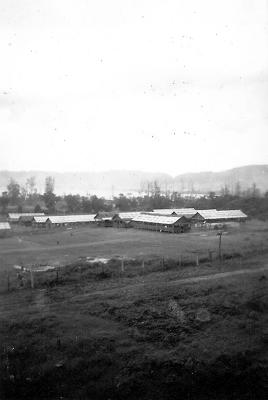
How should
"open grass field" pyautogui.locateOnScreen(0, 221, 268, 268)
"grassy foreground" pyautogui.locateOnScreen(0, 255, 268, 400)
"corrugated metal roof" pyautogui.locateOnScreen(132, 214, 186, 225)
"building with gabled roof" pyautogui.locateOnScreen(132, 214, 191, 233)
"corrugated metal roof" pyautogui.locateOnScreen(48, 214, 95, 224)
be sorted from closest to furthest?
"grassy foreground" pyautogui.locateOnScreen(0, 255, 268, 400) < "open grass field" pyautogui.locateOnScreen(0, 221, 268, 268) < "building with gabled roof" pyautogui.locateOnScreen(132, 214, 191, 233) < "corrugated metal roof" pyautogui.locateOnScreen(132, 214, 186, 225) < "corrugated metal roof" pyautogui.locateOnScreen(48, 214, 95, 224)

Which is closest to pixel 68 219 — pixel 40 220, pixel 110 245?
pixel 40 220

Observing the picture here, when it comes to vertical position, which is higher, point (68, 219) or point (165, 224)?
point (68, 219)

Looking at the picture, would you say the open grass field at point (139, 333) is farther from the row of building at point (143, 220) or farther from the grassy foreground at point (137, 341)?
the row of building at point (143, 220)

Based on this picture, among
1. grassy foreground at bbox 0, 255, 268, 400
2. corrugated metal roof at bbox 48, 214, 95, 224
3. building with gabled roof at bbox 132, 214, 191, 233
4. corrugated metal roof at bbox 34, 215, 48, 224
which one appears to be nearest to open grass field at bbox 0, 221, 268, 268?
building with gabled roof at bbox 132, 214, 191, 233

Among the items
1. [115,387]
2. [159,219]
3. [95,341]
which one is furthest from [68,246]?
[115,387]

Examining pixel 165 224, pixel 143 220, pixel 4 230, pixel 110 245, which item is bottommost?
pixel 110 245

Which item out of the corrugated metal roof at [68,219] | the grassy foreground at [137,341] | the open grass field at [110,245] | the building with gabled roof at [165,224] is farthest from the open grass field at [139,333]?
the corrugated metal roof at [68,219]

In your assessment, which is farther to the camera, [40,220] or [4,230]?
[40,220]

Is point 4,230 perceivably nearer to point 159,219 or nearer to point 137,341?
point 159,219

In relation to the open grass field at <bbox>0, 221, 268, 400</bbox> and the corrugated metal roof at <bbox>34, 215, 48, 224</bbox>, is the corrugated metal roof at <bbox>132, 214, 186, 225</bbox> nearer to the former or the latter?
the corrugated metal roof at <bbox>34, 215, 48, 224</bbox>
